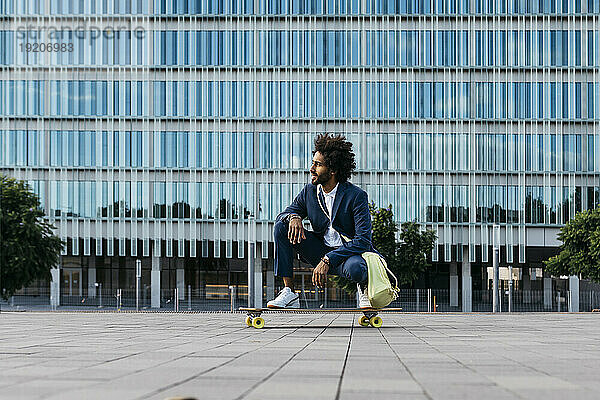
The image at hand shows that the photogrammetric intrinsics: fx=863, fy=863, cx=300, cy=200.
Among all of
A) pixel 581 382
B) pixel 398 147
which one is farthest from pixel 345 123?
pixel 581 382

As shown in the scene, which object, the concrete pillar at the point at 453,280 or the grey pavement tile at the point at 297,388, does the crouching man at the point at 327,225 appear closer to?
the grey pavement tile at the point at 297,388

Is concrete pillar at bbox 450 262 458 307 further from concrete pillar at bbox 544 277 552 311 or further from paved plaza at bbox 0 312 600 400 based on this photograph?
paved plaza at bbox 0 312 600 400

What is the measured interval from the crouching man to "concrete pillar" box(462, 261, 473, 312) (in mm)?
46151

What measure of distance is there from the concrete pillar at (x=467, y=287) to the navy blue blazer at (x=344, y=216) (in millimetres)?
46161

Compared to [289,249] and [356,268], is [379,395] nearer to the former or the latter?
[356,268]

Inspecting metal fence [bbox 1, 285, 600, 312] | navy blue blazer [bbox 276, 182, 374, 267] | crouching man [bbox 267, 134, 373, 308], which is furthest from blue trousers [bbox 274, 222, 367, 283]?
metal fence [bbox 1, 285, 600, 312]

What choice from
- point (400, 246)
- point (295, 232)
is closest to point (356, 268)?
point (295, 232)

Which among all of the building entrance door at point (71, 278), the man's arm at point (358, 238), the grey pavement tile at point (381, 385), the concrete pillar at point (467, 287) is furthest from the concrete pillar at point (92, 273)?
the grey pavement tile at point (381, 385)

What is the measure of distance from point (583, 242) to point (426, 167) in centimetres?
1683

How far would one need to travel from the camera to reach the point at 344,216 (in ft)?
39.4

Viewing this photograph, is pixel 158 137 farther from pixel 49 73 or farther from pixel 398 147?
pixel 398 147

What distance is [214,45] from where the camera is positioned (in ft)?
192

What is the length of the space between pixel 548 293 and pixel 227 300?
20437 millimetres

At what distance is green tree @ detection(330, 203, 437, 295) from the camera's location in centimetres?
4228
